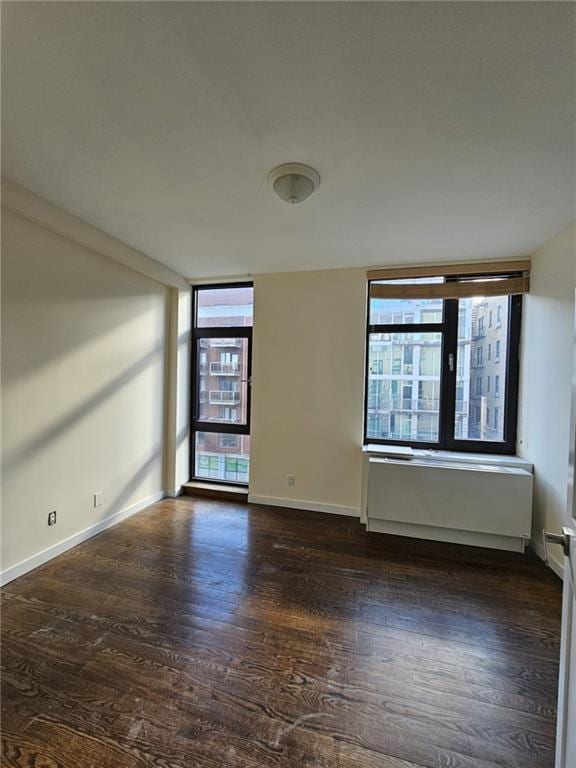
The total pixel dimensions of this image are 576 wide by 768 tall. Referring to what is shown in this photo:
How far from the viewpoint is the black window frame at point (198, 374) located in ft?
12.5

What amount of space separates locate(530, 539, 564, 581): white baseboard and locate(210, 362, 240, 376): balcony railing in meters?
3.23

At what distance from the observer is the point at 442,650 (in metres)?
1.67

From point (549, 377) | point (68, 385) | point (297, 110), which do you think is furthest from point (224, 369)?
point (549, 377)

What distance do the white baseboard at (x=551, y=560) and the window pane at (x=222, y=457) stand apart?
276 cm

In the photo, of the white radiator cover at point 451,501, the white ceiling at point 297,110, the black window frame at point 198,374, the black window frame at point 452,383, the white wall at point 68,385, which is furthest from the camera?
the black window frame at point 198,374

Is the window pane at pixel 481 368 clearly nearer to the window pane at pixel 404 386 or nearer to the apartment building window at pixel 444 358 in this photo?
the apartment building window at pixel 444 358

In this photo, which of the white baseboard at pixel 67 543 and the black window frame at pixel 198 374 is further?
the black window frame at pixel 198 374

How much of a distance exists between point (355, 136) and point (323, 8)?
56 centimetres

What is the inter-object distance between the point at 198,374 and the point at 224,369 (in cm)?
36

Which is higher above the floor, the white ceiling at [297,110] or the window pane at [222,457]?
the white ceiling at [297,110]

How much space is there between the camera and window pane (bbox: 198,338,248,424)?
384 cm

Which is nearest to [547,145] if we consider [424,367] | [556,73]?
[556,73]

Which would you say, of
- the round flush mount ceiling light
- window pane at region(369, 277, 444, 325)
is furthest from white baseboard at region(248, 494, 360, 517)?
the round flush mount ceiling light

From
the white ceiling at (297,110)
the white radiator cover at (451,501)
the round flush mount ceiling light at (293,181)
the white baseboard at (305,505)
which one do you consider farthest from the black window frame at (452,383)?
the round flush mount ceiling light at (293,181)
